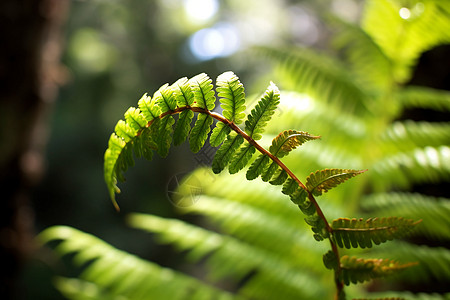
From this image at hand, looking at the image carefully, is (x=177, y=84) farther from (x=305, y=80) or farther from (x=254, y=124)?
(x=305, y=80)

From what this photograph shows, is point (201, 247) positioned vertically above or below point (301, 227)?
below

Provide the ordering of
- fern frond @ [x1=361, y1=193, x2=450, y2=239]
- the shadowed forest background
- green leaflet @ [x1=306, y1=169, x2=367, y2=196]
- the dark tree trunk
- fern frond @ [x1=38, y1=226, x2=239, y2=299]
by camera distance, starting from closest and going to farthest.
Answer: green leaflet @ [x1=306, y1=169, x2=367, y2=196] < fern frond @ [x1=361, y1=193, x2=450, y2=239] < fern frond @ [x1=38, y1=226, x2=239, y2=299] < the dark tree trunk < the shadowed forest background

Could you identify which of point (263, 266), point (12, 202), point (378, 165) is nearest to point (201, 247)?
point (263, 266)

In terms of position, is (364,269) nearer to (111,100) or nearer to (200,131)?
(200,131)

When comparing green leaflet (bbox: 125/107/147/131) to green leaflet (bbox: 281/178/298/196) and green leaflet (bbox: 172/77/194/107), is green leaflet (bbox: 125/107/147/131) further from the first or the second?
green leaflet (bbox: 281/178/298/196)

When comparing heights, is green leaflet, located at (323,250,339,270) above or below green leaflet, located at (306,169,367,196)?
below

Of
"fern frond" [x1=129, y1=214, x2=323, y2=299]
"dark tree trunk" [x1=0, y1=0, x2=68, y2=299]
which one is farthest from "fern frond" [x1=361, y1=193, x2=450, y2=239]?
"dark tree trunk" [x1=0, y1=0, x2=68, y2=299]
